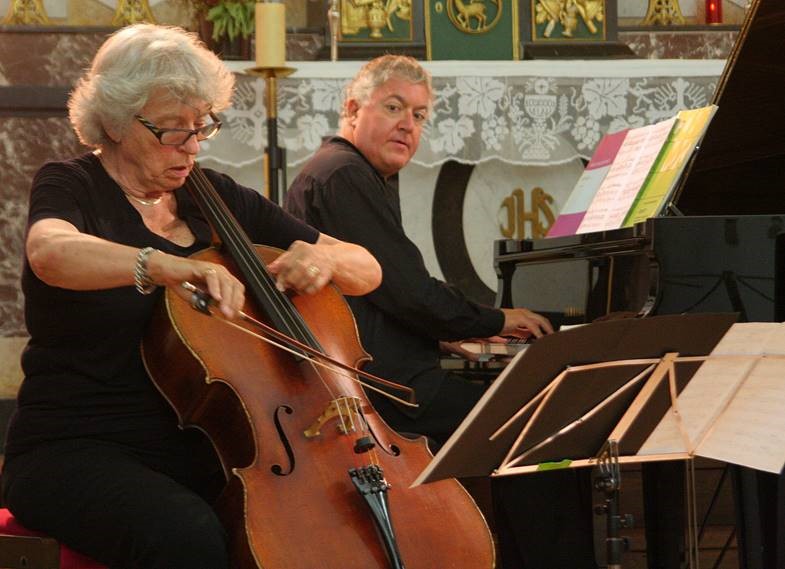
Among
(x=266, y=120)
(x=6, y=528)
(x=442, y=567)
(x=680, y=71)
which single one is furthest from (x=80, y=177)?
(x=680, y=71)

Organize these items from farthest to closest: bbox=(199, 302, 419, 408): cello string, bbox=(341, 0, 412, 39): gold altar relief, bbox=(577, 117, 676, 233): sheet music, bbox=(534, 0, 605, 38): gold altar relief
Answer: bbox=(534, 0, 605, 38): gold altar relief
bbox=(341, 0, 412, 39): gold altar relief
bbox=(577, 117, 676, 233): sheet music
bbox=(199, 302, 419, 408): cello string

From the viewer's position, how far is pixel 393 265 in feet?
10.4

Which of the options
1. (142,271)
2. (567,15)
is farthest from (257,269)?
(567,15)

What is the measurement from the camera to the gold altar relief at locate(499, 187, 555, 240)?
14.5 ft

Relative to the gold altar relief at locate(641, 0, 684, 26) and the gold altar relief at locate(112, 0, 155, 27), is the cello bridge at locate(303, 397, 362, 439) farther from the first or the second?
the gold altar relief at locate(641, 0, 684, 26)

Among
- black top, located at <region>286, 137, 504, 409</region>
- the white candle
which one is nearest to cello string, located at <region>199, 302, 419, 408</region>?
black top, located at <region>286, 137, 504, 409</region>

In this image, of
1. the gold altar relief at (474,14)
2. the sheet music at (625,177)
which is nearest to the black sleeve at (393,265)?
the sheet music at (625,177)

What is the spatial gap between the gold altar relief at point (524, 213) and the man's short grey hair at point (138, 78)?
215 cm

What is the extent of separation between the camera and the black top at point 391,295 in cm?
317

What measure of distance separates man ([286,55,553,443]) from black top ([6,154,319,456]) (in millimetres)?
874

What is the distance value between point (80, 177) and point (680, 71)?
8.96 ft

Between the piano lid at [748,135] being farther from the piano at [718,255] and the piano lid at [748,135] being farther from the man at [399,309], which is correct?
the man at [399,309]

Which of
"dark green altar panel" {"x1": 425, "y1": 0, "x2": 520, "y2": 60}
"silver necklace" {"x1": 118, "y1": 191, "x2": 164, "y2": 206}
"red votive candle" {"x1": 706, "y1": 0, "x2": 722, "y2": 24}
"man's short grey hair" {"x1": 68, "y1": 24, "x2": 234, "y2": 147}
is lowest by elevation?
"silver necklace" {"x1": 118, "y1": 191, "x2": 164, "y2": 206}

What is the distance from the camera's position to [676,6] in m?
5.85
